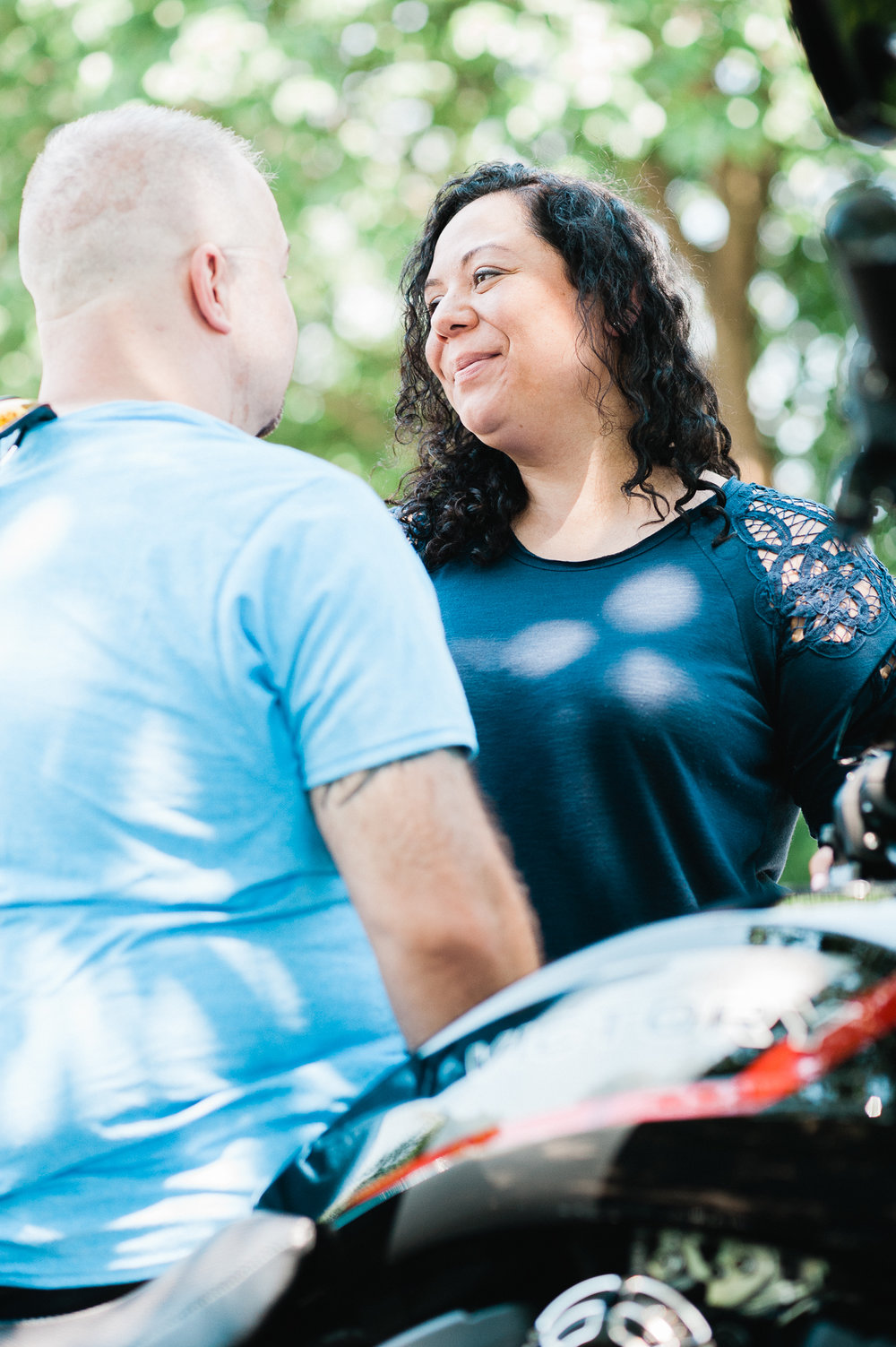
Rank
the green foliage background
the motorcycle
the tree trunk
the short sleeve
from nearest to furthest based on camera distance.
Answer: the motorcycle → the short sleeve → the green foliage background → the tree trunk

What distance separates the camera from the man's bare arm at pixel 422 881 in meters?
1.13

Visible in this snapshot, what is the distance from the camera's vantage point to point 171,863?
115cm

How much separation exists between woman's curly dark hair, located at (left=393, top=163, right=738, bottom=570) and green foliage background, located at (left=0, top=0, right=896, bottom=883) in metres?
1.79

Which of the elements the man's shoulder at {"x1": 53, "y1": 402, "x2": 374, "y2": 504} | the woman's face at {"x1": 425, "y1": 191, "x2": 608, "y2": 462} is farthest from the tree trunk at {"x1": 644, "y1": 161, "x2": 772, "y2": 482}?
the man's shoulder at {"x1": 53, "y1": 402, "x2": 374, "y2": 504}

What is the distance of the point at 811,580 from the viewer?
6.81 feet

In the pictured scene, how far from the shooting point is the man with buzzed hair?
44.6 inches

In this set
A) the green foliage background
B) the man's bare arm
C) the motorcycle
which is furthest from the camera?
the green foliage background

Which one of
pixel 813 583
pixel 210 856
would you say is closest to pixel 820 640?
pixel 813 583

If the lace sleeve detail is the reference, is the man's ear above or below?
above

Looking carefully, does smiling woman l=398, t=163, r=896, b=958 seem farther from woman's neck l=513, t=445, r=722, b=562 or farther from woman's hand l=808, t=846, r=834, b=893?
woman's hand l=808, t=846, r=834, b=893

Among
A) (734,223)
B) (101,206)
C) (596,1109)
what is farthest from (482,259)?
(734,223)

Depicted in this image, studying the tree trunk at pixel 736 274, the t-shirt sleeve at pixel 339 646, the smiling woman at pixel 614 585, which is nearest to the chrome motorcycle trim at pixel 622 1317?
the t-shirt sleeve at pixel 339 646

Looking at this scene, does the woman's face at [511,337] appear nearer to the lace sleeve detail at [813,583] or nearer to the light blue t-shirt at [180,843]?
the lace sleeve detail at [813,583]

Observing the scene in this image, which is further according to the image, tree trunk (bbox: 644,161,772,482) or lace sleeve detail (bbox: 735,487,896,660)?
tree trunk (bbox: 644,161,772,482)
